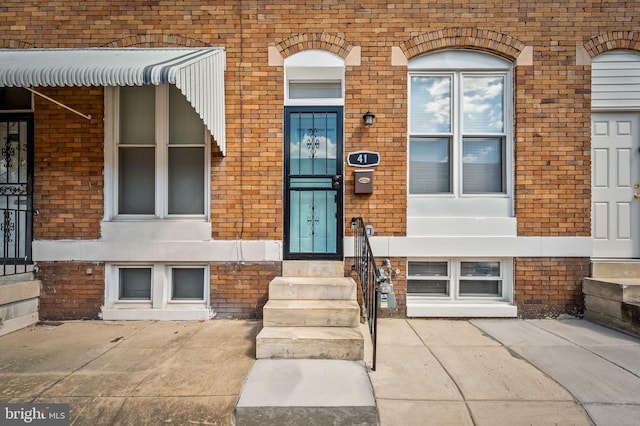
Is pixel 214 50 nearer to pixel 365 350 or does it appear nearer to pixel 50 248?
pixel 50 248

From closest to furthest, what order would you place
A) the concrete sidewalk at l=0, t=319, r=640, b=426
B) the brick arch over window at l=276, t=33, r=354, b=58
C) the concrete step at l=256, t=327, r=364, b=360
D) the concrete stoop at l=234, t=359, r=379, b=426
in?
the concrete stoop at l=234, t=359, r=379, b=426 → the concrete sidewalk at l=0, t=319, r=640, b=426 → the concrete step at l=256, t=327, r=364, b=360 → the brick arch over window at l=276, t=33, r=354, b=58

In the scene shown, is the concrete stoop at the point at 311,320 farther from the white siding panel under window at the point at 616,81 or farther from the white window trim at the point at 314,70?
the white siding panel under window at the point at 616,81

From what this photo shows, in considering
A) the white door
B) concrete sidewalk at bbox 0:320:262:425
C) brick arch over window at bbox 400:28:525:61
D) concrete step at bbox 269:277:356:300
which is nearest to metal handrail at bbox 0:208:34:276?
concrete sidewalk at bbox 0:320:262:425

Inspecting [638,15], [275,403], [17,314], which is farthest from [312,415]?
[638,15]

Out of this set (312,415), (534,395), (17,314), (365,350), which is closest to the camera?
(312,415)

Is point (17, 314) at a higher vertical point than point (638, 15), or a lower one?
lower

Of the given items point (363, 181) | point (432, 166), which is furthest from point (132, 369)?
point (432, 166)

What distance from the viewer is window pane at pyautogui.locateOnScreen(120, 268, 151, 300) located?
4.72 metres

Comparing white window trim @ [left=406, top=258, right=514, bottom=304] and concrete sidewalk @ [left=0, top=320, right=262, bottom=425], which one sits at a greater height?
white window trim @ [left=406, top=258, right=514, bottom=304]

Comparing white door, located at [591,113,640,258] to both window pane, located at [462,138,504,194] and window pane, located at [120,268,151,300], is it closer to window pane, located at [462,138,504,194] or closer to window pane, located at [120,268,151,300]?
window pane, located at [462,138,504,194]

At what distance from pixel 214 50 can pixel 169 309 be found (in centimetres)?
370

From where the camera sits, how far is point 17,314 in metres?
4.24

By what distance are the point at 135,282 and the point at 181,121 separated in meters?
2.49

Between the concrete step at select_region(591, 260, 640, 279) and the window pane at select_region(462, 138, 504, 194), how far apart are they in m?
1.77
